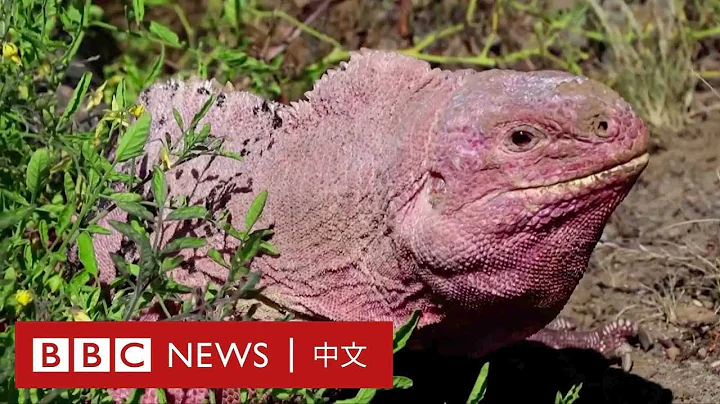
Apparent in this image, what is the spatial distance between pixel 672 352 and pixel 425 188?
1668 millimetres

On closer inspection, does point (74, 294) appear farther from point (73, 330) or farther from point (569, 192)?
point (569, 192)

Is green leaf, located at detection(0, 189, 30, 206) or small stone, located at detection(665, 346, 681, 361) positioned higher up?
green leaf, located at detection(0, 189, 30, 206)

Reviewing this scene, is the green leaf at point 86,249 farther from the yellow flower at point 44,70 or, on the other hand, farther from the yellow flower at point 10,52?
the yellow flower at point 44,70

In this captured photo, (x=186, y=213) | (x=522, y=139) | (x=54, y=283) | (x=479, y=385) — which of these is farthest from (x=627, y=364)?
(x=54, y=283)

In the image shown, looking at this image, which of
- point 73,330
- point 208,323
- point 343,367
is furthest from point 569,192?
point 73,330

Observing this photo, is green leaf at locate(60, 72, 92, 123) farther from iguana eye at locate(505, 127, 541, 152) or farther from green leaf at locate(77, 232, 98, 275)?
iguana eye at locate(505, 127, 541, 152)

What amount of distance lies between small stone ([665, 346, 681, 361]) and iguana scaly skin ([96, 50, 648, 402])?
1.06 meters

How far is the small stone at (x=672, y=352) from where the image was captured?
13.7ft

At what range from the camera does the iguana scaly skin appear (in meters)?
2.83

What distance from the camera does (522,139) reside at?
9.34 feet

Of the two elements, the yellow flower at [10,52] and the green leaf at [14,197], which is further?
the yellow flower at [10,52]

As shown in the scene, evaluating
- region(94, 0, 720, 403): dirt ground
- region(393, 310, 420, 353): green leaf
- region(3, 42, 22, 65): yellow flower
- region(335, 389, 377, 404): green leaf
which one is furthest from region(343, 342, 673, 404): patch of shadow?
region(3, 42, 22, 65): yellow flower

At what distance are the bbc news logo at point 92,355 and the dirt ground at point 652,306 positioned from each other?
49.0 inches

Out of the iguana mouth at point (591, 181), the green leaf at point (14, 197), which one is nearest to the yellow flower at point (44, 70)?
the green leaf at point (14, 197)
